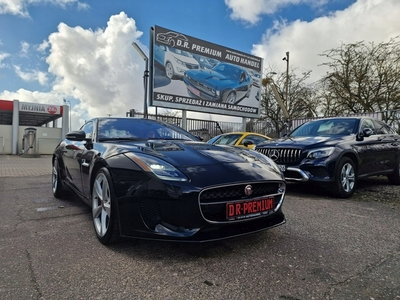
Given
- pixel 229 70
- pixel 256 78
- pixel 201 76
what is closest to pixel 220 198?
pixel 201 76

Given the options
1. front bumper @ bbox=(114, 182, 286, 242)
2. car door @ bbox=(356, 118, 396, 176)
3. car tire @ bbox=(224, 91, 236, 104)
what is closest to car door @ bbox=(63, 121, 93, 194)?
front bumper @ bbox=(114, 182, 286, 242)

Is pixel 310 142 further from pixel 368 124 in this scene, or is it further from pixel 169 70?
pixel 169 70

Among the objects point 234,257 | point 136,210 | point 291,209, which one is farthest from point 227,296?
point 291,209

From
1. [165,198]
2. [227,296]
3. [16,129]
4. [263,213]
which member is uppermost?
[16,129]

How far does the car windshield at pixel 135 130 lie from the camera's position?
134 inches

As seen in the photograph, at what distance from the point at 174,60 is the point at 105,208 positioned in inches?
457

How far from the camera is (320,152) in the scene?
15.6 feet

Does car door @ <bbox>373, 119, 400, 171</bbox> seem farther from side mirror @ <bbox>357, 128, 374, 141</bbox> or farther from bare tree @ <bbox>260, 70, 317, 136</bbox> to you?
bare tree @ <bbox>260, 70, 317, 136</bbox>

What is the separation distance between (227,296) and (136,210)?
0.94 m

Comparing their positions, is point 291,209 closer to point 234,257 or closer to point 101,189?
point 234,257

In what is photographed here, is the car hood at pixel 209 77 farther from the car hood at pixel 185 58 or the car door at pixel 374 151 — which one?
the car door at pixel 374 151

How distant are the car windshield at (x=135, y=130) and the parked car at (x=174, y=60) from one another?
31.6ft

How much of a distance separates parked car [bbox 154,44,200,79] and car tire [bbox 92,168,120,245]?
1075 cm

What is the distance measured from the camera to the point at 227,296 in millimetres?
1783
